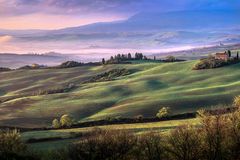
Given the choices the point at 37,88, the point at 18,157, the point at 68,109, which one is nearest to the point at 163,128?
the point at 18,157

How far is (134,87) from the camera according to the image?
16112 cm

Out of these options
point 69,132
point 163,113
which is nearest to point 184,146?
point 69,132

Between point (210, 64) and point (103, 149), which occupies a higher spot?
point (210, 64)

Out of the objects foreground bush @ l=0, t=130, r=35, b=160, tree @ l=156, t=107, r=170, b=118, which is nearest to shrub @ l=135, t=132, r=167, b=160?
foreground bush @ l=0, t=130, r=35, b=160

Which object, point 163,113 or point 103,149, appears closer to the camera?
point 103,149

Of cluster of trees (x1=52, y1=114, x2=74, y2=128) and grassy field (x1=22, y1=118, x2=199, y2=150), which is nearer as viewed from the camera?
grassy field (x1=22, y1=118, x2=199, y2=150)

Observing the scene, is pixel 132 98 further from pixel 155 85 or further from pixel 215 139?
pixel 215 139

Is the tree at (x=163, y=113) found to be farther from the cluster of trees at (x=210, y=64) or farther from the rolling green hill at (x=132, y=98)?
the cluster of trees at (x=210, y=64)

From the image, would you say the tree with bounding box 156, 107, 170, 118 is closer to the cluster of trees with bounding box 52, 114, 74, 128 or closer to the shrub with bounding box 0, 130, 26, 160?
the cluster of trees with bounding box 52, 114, 74, 128

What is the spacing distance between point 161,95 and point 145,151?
68.9 meters

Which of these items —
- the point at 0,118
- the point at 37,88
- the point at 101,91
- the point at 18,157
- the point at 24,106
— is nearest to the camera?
the point at 18,157

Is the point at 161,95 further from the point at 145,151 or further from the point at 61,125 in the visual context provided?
the point at 145,151

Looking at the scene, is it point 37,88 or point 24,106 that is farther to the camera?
point 37,88

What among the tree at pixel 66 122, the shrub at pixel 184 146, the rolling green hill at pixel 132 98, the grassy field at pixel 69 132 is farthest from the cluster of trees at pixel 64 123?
the shrub at pixel 184 146
